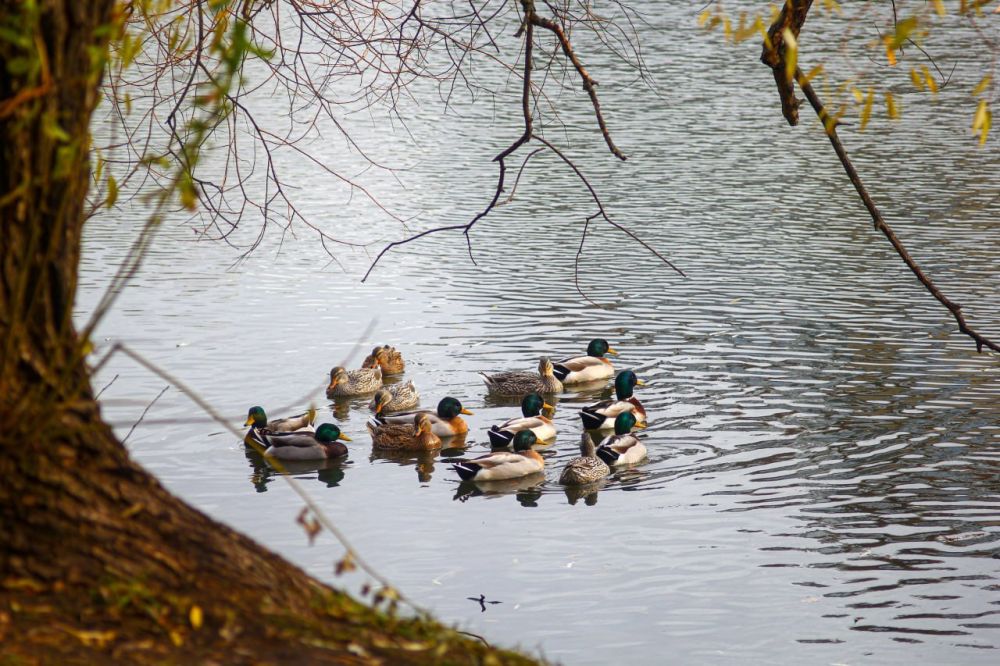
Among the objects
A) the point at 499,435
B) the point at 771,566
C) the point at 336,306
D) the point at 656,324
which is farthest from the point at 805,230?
the point at 771,566

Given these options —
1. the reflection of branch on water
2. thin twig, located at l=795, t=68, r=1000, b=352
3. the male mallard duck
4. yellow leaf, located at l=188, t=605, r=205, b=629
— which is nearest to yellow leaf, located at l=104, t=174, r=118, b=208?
yellow leaf, located at l=188, t=605, r=205, b=629

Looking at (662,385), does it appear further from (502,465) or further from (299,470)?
(299,470)

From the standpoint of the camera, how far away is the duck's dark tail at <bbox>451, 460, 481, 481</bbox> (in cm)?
1259

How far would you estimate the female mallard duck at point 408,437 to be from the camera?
1319 centimetres

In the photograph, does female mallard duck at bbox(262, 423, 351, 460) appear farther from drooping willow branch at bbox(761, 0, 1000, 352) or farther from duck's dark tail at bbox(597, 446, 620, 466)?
drooping willow branch at bbox(761, 0, 1000, 352)

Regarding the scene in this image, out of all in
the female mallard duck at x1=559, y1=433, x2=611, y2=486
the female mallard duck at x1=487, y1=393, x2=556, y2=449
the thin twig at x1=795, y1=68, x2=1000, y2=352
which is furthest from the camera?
the female mallard duck at x1=487, y1=393, x2=556, y2=449

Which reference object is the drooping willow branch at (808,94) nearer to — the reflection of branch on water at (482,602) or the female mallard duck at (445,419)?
the reflection of branch on water at (482,602)

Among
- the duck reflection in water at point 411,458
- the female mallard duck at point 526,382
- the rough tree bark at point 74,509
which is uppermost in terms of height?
the rough tree bark at point 74,509

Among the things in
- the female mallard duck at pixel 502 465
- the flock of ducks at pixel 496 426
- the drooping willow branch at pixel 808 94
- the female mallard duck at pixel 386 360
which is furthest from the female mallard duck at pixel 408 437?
the drooping willow branch at pixel 808 94

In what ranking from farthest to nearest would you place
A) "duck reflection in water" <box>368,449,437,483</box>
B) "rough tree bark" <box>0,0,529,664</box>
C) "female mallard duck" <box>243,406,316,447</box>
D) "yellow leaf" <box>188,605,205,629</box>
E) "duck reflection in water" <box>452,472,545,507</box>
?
"female mallard duck" <box>243,406,316,447</box>, "duck reflection in water" <box>368,449,437,483</box>, "duck reflection in water" <box>452,472,545,507</box>, "yellow leaf" <box>188,605,205,629</box>, "rough tree bark" <box>0,0,529,664</box>

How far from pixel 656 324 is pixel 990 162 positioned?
12.1 m

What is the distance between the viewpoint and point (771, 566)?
32.8 ft

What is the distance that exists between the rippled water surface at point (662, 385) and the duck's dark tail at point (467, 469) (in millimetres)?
125

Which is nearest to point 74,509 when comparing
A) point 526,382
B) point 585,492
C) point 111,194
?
point 111,194
